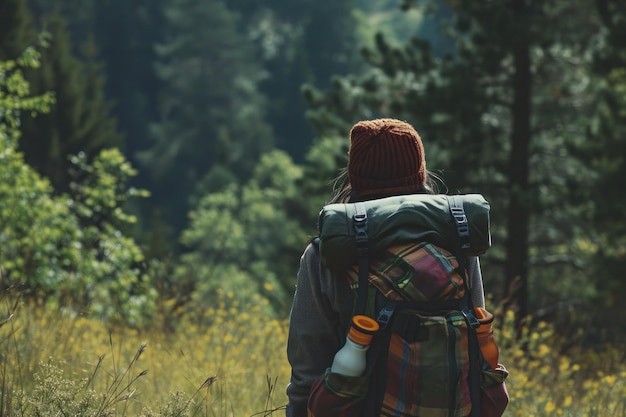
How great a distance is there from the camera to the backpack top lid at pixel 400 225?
2119 millimetres

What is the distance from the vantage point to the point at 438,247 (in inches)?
85.4

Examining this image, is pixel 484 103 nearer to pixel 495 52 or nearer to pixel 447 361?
pixel 495 52

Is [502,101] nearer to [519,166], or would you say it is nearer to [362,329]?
[519,166]

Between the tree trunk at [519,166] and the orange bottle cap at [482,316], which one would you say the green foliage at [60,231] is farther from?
the tree trunk at [519,166]

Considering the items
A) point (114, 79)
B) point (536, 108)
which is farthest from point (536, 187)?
point (114, 79)

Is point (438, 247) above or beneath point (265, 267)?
above

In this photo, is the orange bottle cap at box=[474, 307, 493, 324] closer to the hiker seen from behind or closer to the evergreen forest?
the hiker seen from behind

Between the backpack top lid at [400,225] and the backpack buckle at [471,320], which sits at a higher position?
the backpack top lid at [400,225]

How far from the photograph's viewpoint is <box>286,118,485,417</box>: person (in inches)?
86.8

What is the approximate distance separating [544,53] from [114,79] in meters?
59.4

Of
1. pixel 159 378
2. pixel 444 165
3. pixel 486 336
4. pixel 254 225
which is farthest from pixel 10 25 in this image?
pixel 254 225

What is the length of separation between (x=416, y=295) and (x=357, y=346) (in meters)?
0.17

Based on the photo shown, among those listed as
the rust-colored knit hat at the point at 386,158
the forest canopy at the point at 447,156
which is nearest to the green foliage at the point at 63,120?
the forest canopy at the point at 447,156

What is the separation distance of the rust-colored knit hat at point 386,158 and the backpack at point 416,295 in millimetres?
120
